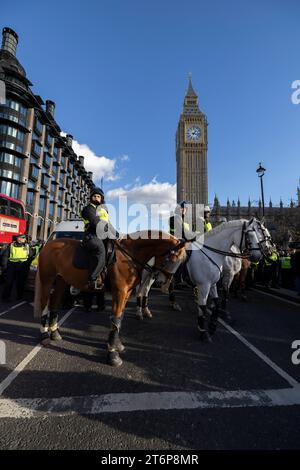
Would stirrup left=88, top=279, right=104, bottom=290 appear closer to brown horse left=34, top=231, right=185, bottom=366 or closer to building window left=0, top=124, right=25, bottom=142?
brown horse left=34, top=231, right=185, bottom=366

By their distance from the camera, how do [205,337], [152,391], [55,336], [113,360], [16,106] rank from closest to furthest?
[152,391] → [113,360] → [55,336] → [205,337] → [16,106]

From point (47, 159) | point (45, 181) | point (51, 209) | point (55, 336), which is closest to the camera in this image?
point (55, 336)

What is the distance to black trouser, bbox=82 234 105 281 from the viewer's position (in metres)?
4.12

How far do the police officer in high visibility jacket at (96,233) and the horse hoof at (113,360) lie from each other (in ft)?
3.75

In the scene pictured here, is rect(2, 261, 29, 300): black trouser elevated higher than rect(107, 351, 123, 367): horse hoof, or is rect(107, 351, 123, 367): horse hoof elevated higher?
rect(2, 261, 29, 300): black trouser

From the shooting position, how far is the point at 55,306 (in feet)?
16.1

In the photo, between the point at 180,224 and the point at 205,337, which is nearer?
the point at 205,337

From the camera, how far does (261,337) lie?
5180mm

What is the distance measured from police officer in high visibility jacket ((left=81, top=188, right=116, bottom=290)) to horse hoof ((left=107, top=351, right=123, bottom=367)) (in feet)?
3.75

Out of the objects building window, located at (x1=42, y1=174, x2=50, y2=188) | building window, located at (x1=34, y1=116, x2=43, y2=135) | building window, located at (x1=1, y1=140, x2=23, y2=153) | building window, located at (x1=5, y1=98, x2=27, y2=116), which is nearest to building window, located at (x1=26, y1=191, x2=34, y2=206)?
building window, located at (x1=42, y1=174, x2=50, y2=188)

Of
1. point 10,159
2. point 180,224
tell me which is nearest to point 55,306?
point 180,224

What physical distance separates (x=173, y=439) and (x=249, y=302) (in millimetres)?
7590

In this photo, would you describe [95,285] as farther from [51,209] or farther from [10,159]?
[51,209]

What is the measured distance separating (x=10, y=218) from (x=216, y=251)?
16.2 m
